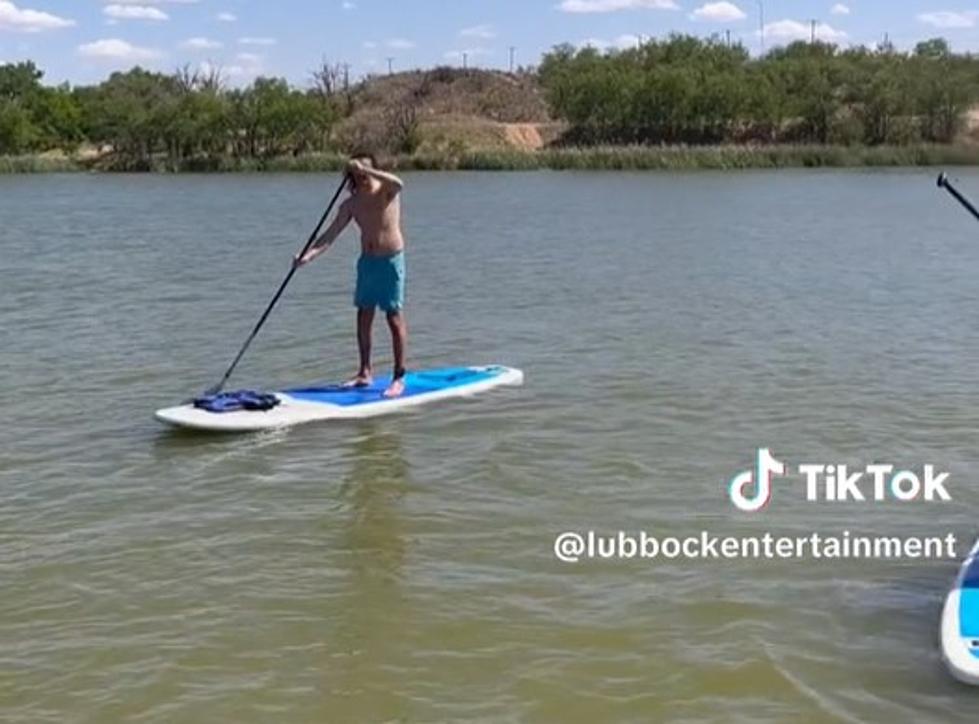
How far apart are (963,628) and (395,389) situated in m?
5.83

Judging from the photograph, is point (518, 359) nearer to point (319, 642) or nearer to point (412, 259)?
point (319, 642)

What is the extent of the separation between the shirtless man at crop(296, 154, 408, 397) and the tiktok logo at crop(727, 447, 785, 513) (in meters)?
3.04

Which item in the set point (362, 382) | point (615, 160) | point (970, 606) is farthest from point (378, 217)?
point (615, 160)

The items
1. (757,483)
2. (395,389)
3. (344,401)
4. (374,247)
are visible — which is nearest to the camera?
(757,483)

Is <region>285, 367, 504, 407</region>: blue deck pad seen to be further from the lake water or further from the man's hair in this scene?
the man's hair

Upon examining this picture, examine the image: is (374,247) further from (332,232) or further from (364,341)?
(364,341)

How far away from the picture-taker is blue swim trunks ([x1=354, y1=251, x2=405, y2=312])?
34.6 ft

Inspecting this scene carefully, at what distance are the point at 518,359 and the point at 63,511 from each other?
6078mm

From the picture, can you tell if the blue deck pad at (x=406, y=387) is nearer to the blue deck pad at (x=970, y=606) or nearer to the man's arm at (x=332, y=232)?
the man's arm at (x=332, y=232)

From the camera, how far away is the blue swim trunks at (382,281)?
10.5 m

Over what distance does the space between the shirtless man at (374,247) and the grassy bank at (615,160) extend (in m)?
54.4

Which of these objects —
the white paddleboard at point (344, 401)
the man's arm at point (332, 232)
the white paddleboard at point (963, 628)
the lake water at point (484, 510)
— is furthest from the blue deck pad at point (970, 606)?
the man's arm at point (332, 232)

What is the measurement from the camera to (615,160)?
67.4 metres

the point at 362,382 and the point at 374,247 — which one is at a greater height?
the point at 374,247
